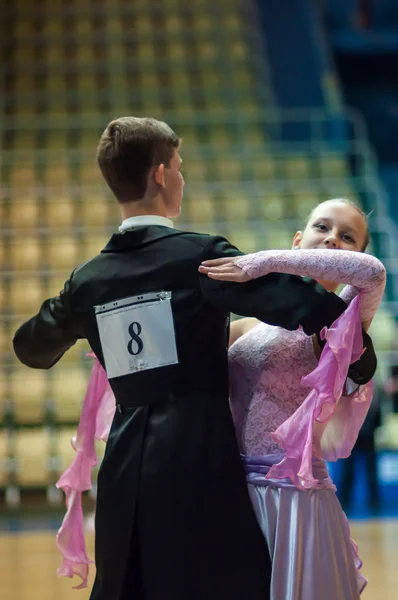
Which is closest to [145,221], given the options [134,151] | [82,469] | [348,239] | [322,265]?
[134,151]

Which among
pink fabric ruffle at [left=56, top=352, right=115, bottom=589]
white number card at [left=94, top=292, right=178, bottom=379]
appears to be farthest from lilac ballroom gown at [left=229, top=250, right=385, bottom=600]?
pink fabric ruffle at [left=56, top=352, right=115, bottom=589]

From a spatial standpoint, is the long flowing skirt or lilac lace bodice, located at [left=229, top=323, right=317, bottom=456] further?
lilac lace bodice, located at [left=229, top=323, right=317, bottom=456]

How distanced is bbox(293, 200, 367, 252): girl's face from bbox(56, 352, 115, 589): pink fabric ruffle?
59 cm

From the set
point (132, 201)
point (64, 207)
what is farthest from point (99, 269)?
point (64, 207)

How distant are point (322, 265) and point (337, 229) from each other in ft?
1.25

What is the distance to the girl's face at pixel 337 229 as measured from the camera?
6.79 feet

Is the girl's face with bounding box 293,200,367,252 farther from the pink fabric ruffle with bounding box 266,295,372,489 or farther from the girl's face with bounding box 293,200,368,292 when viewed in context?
the pink fabric ruffle with bounding box 266,295,372,489

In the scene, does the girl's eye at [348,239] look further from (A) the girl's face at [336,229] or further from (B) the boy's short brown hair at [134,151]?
(B) the boy's short brown hair at [134,151]

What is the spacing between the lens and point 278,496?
5.90 feet

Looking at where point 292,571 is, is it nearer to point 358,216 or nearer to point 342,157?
point 358,216

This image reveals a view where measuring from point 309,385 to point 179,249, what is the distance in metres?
0.37

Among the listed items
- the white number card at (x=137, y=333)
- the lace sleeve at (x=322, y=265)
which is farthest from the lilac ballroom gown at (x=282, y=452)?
the white number card at (x=137, y=333)

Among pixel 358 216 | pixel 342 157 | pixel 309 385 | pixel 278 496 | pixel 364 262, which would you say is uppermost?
pixel 342 157

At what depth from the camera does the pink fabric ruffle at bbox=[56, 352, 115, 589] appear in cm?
213
